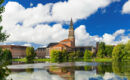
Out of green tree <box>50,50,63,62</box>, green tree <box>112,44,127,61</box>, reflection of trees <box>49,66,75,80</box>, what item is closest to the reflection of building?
green tree <box>50,50,63,62</box>

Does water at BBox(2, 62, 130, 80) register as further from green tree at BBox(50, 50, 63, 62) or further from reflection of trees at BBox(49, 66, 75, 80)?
green tree at BBox(50, 50, 63, 62)

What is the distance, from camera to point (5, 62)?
1106 centimetres

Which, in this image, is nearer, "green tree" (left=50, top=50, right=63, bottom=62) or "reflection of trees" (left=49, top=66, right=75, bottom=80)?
"reflection of trees" (left=49, top=66, right=75, bottom=80)

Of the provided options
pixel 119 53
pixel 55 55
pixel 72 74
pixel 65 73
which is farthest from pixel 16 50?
pixel 72 74

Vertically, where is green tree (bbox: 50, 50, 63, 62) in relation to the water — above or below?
above

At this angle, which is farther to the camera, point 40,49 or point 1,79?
point 40,49

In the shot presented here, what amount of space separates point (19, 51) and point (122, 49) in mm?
122776

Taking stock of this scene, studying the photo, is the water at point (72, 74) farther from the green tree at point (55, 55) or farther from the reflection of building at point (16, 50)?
the reflection of building at point (16, 50)

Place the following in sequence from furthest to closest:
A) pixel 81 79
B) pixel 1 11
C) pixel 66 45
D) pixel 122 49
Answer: pixel 66 45 < pixel 122 49 < pixel 81 79 < pixel 1 11

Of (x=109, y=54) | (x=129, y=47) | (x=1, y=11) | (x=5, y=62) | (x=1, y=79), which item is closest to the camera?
(x=1, y=79)

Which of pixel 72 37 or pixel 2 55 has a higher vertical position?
pixel 72 37

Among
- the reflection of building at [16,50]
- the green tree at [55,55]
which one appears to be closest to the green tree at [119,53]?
the green tree at [55,55]

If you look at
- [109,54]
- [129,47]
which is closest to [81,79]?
[129,47]

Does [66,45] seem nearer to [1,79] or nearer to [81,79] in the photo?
[81,79]
